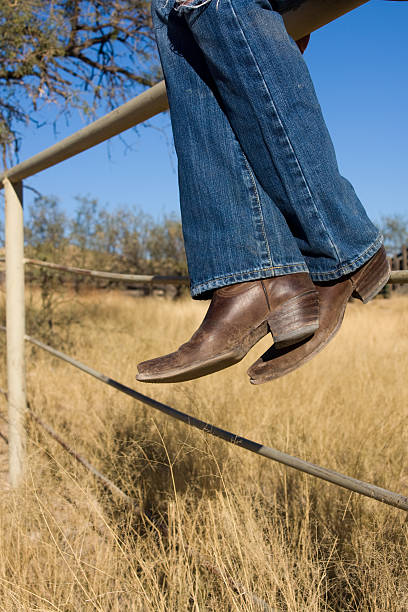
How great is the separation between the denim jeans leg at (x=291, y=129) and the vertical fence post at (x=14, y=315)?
1561 mm

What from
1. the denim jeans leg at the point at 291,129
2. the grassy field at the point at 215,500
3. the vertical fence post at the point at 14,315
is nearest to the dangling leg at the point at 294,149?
the denim jeans leg at the point at 291,129

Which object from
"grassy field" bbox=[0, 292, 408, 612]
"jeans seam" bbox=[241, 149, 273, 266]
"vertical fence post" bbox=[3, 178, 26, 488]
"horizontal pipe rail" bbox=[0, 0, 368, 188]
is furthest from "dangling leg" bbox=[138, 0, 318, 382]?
"vertical fence post" bbox=[3, 178, 26, 488]

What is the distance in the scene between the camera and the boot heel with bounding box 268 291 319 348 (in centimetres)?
79

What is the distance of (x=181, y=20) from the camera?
915 mm

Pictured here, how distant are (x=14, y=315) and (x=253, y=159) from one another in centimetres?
164

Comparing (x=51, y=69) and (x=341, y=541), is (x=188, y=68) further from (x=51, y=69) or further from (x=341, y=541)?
(x=51, y=69)

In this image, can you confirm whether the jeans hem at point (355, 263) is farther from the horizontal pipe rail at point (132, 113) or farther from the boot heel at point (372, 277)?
the horizontal pipe rail at point (132, 113)

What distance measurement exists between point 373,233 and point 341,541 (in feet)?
3.44

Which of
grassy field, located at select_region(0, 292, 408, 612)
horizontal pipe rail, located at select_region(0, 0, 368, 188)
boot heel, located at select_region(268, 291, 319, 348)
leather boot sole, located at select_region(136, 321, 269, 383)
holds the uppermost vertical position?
horizontal pipe rail, located at select_region(0, 0, 368, 188)

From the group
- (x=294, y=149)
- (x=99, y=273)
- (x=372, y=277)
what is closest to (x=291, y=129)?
(x=294, y=149)

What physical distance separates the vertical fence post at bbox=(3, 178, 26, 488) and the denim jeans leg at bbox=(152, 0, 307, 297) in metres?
1.40

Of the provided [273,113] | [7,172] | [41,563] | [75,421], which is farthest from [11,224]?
[273,113]

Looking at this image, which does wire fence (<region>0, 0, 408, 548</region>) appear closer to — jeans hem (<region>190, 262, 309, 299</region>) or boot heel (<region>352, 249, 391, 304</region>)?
boot heel (<region>352, 249, 391, 304</region>)

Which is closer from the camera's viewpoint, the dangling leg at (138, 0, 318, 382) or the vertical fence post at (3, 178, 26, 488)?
the dangling leg at (138, 0, 318, 382)
